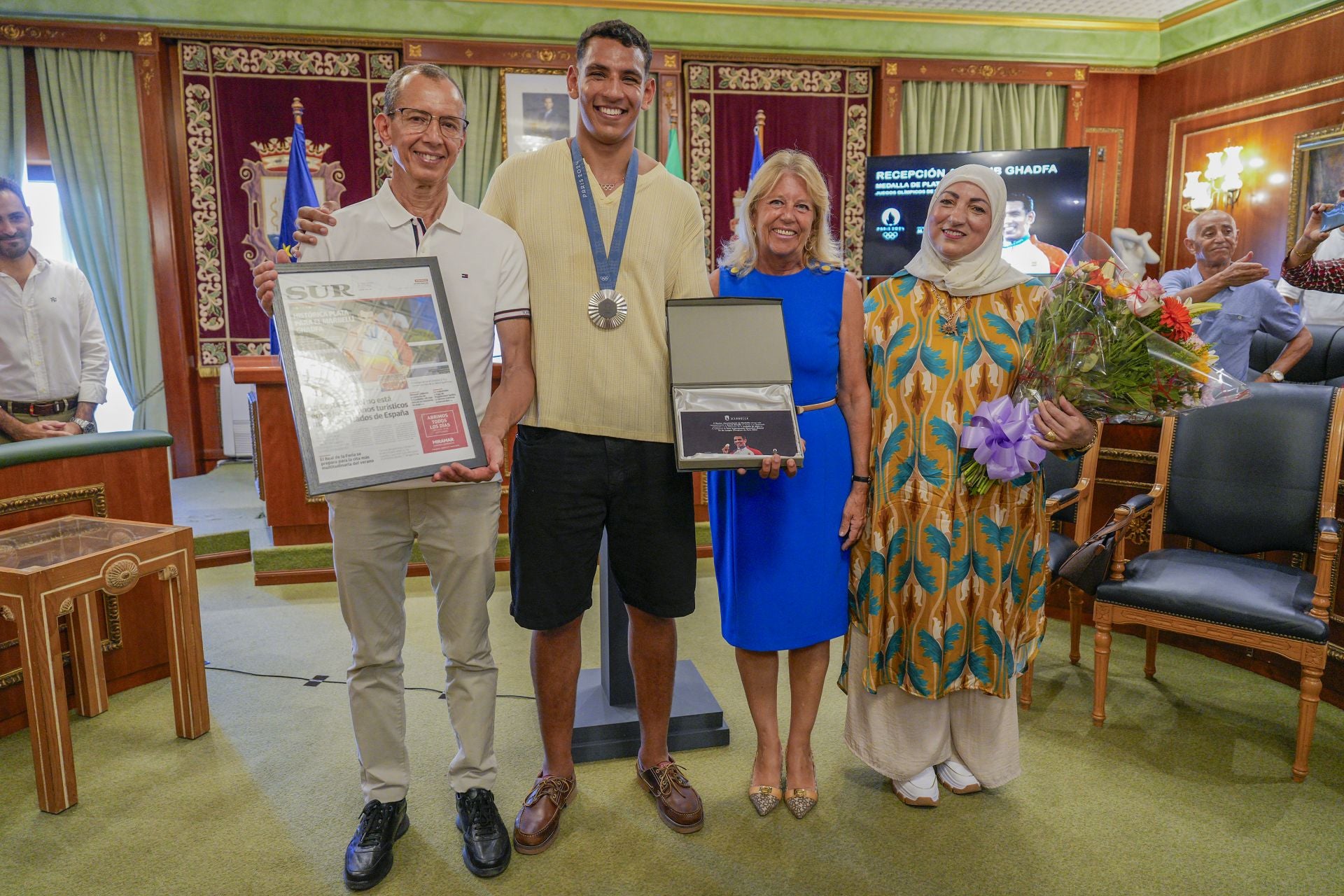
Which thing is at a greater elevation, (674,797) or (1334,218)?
(1334,218)

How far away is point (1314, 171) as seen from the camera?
5871 mm

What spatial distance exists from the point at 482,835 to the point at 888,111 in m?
6.62

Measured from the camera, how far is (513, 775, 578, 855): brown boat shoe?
2016mm

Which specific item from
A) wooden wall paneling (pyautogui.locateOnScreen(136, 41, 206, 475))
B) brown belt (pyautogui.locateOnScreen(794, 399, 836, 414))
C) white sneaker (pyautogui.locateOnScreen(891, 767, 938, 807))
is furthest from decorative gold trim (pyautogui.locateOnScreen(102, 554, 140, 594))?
wooden wall paneling (pyautogui.locateOnScreen(136, 41, 206, 475))

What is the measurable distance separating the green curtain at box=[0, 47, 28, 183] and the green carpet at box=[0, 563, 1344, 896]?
5018 millimetres

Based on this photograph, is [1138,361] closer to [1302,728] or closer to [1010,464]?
[1010,464]

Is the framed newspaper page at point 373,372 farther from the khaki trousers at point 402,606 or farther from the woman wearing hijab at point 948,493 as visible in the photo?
the woman wearing hijab at point 948,493

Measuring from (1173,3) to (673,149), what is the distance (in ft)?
14.4

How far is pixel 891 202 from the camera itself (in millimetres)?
6242

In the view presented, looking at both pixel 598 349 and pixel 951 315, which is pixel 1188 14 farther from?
pixel 598 349

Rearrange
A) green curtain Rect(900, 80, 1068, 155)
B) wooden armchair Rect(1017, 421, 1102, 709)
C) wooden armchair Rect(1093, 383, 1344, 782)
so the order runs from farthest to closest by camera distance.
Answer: green curtain Rect(900, 80, 1068, 155) → wooden armchair Rect(1017, 421, 1102, 709) → wooden armchair Rect(1093, 383, 1344, 782)

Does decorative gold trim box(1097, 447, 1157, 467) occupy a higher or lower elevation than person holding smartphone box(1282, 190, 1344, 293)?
lower

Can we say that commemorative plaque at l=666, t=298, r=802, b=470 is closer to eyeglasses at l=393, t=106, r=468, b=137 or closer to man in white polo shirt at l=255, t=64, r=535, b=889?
man in white polo shirt at l=255, t=64, r=535, b=889

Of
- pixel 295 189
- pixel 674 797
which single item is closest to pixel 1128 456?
pixel 674 797
